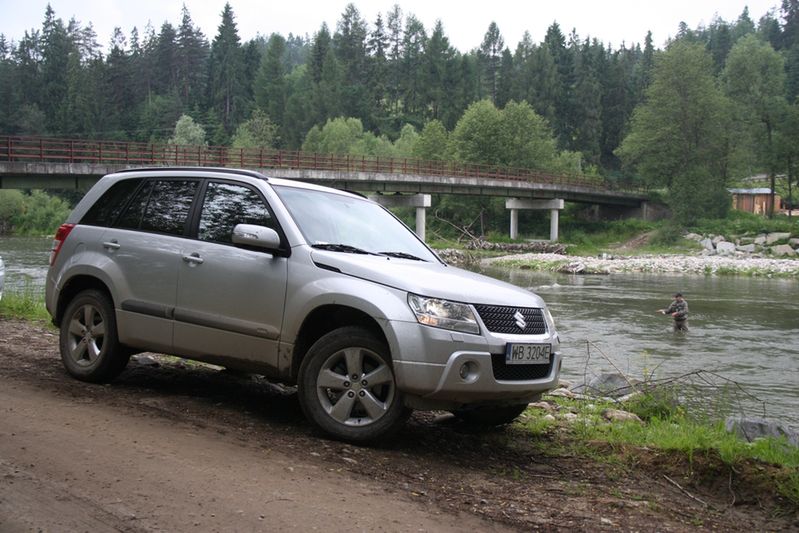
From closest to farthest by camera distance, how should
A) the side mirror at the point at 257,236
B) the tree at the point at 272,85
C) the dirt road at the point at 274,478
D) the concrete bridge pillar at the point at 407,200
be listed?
the dirt road at the point at 274,478, the side mirror at the point at 257,236, the concrete bridge pillar at the point at 407,200, the tree at the point at 272,85

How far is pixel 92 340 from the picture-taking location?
272 inches

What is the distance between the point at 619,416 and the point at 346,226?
3409mm

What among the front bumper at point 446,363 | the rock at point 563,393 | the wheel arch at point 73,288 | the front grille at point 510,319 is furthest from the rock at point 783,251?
the wheel arch at point 73,288

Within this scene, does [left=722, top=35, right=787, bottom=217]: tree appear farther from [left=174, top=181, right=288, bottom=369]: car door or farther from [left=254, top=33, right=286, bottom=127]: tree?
[left=174, top=181, right=288, bottom=369]: car door

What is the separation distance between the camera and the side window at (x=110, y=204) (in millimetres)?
7117

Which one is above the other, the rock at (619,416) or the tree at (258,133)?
the tree at (258,133)

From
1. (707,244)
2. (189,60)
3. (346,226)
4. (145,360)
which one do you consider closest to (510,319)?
(346,226)

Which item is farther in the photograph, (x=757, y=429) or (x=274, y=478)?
(x=757, y=429)

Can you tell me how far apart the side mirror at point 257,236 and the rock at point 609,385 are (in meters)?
5.53

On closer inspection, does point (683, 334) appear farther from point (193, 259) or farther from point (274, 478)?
point (274, 478)

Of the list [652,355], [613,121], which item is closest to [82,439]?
[652,355]

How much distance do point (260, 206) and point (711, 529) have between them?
4009 mm

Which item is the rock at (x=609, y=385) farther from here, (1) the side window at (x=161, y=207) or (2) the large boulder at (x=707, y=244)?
(2) the large boulder at (x=707, y=244)

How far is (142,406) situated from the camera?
606 cm
